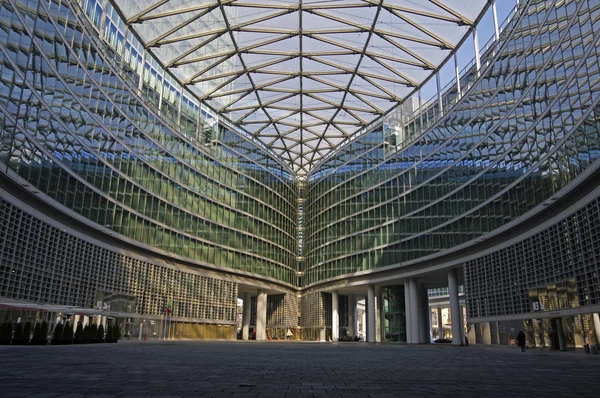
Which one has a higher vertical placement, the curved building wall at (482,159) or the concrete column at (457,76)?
the concrete column at (457,76)

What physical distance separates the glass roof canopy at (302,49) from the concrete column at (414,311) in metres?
21.7

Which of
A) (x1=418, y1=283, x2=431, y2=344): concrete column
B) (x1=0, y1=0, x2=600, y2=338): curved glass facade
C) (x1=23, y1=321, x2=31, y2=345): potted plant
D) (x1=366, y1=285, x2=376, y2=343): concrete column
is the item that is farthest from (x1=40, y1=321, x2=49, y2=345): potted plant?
(x1=366, y1=285, x2=376, y2=343): concrete column

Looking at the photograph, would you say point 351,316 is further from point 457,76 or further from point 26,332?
point 26,332

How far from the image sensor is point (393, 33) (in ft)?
148

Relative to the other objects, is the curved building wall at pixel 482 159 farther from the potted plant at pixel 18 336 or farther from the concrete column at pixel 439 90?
the potted plant at pixel 18 336

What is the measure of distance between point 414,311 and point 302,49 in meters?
30.5

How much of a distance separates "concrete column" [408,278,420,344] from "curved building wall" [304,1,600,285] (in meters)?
2.90

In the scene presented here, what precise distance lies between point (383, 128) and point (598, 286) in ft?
126

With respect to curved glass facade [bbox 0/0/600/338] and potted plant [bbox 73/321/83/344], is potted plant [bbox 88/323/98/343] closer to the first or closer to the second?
potted plant [bbox 73/321/83/344]

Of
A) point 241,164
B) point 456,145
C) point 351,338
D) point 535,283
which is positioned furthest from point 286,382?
point 351,338

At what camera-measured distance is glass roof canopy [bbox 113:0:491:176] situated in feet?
140

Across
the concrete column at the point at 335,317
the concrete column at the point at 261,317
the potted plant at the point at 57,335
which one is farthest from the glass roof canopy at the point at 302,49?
the potted plant at the point at 57,335

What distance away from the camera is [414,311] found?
5247 centimetres

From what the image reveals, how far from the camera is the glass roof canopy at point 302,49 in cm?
4278
